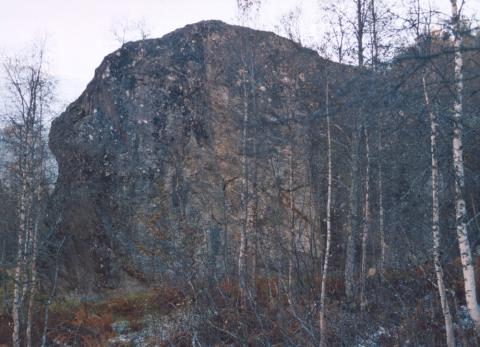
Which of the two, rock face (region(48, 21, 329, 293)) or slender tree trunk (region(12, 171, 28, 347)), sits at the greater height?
rock face (region(48, 21, 329, 293))

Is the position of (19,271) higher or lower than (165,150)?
lower

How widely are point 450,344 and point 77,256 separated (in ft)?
42.1

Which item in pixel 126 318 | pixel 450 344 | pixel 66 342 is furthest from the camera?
pixel 126 318

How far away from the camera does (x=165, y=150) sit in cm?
1647

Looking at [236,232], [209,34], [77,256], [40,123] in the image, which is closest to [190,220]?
[236,232]

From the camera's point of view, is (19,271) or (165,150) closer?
(19,271)

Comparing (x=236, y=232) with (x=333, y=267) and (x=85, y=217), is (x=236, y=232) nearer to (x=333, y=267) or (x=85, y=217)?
(x=333, y=267)

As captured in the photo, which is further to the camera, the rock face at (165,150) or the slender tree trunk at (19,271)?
the rock face at (165,150)

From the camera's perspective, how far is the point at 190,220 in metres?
15.5

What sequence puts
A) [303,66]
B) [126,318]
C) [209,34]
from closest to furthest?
[126,318]
[303,66]
[209,34]

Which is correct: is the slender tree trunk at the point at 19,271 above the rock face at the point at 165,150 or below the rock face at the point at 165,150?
below

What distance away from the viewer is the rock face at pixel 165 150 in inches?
615

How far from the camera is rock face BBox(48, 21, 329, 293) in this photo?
15617 millimetres

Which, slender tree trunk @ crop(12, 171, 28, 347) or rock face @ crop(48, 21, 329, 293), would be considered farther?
rock face @ crop(48, 21, 329, 293)
